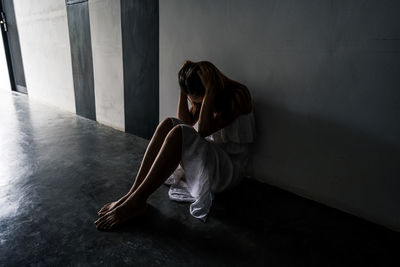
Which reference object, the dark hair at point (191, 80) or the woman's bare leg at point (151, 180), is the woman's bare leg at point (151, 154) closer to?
the woman's bare leg at point (151, 180)

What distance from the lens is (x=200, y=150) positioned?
1.49 meters

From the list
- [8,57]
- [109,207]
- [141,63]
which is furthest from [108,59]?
[8,57]

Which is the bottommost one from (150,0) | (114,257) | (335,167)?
(114,257)

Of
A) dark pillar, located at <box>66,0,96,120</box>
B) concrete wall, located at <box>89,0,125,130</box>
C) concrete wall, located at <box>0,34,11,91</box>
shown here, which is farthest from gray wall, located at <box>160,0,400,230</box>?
concrete wall, located at <box>0,34,11,91</box>

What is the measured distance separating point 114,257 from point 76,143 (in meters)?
1.85

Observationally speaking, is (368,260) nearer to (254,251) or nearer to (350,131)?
(254,251)

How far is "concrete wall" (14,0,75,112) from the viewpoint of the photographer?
3807 millimetres

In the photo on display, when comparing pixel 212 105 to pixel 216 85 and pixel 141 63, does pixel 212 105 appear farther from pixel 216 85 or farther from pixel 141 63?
pixel 141 63

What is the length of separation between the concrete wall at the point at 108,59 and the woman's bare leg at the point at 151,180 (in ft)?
6.12

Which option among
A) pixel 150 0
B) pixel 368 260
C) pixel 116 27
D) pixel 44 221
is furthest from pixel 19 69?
pixel 368 260

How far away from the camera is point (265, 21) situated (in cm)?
173

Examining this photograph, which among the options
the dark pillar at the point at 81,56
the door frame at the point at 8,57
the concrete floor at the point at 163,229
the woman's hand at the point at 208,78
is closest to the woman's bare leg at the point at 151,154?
the concrete floor at the point at 163,229

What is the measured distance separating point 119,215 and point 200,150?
0.59 meters

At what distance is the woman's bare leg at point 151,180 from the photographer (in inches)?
56.1
